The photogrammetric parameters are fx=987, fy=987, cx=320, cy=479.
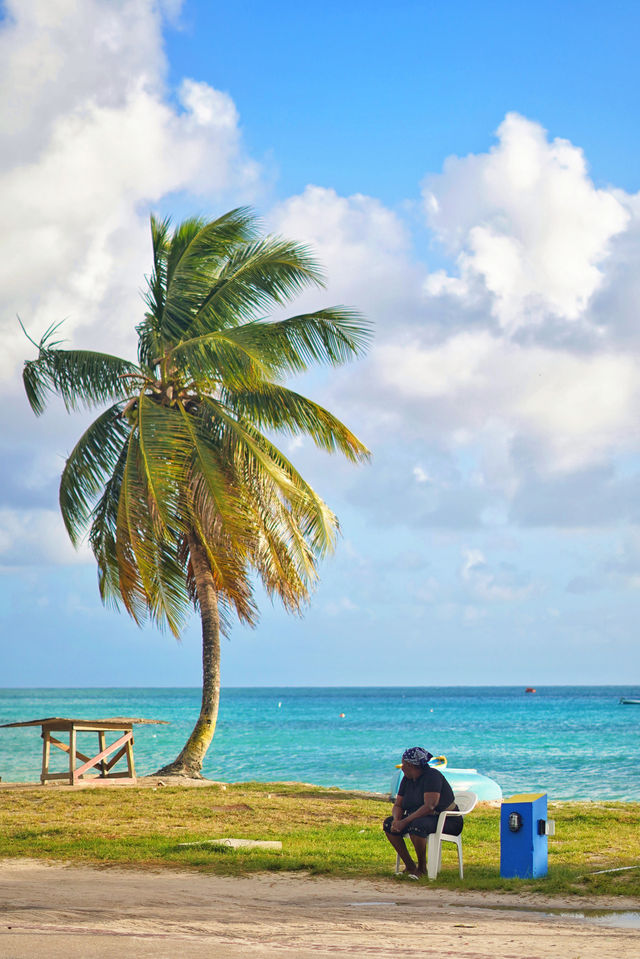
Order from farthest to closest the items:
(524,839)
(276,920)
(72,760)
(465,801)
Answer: (72,760), (465,801), (524,839), (276,920)

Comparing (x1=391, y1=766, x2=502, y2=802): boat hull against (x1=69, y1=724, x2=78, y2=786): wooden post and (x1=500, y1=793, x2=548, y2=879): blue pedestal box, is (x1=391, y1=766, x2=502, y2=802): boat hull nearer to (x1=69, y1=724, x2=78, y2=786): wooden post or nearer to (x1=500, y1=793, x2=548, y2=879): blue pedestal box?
(x1=69, y1=724, x2=78, y2=786): wooden post

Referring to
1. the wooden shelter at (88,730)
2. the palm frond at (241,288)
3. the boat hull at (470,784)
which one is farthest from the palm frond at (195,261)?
the boat hull at (470,784)

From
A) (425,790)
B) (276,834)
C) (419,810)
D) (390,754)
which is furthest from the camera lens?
(390,754)

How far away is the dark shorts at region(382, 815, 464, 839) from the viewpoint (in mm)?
8406

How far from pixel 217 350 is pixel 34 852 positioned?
29.4ft

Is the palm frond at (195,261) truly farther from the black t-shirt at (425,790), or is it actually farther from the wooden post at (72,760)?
the black t-shirt at (425,790)

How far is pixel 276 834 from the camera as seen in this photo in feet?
37.6

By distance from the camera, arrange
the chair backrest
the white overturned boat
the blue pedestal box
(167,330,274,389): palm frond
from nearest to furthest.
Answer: the blue pedestal box → the chair backrest → the white overturned boat → (167,330,274,389): palm frond

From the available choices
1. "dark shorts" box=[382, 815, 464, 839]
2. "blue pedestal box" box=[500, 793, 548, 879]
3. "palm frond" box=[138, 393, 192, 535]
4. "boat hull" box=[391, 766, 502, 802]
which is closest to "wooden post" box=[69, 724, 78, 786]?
"palm frond" box=[138, 393, 192, 535]

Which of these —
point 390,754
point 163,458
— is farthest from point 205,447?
point 390,754

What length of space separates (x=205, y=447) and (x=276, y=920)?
11369mm

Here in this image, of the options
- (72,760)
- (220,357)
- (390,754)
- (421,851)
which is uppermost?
(220,357)

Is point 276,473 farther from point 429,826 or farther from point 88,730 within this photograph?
point 429,826

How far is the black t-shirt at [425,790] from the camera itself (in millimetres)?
8508
